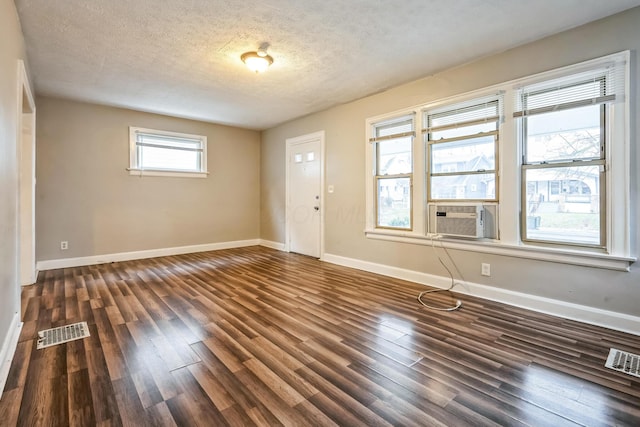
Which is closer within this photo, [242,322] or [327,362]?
[327,362]

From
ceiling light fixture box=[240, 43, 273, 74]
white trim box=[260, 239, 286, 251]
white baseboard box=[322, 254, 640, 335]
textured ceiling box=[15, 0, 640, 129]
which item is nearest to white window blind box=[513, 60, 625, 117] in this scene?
textured ceiling box=[15, 0, 640, 129]

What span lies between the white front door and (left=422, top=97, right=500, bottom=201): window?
2.01m

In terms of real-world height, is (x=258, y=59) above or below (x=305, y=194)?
above

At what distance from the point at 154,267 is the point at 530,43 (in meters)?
5.41

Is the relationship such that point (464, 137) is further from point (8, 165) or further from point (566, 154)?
point (8, 165)

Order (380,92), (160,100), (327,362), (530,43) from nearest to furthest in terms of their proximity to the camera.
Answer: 1. (327,362)
2. (530,43)
3. (380,92)
4. (160,100)

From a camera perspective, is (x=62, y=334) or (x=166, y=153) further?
(x=166, y=153)

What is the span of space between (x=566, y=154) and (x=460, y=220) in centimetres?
107

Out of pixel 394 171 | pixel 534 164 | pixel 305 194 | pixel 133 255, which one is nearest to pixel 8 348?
pixel 133 255

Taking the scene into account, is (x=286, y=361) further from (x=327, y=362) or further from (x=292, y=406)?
(x=292, y=406)

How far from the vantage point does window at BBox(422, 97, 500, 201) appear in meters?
3.16

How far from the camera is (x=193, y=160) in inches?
226

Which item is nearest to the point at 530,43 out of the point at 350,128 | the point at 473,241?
the point at 473,241

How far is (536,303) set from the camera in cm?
282
